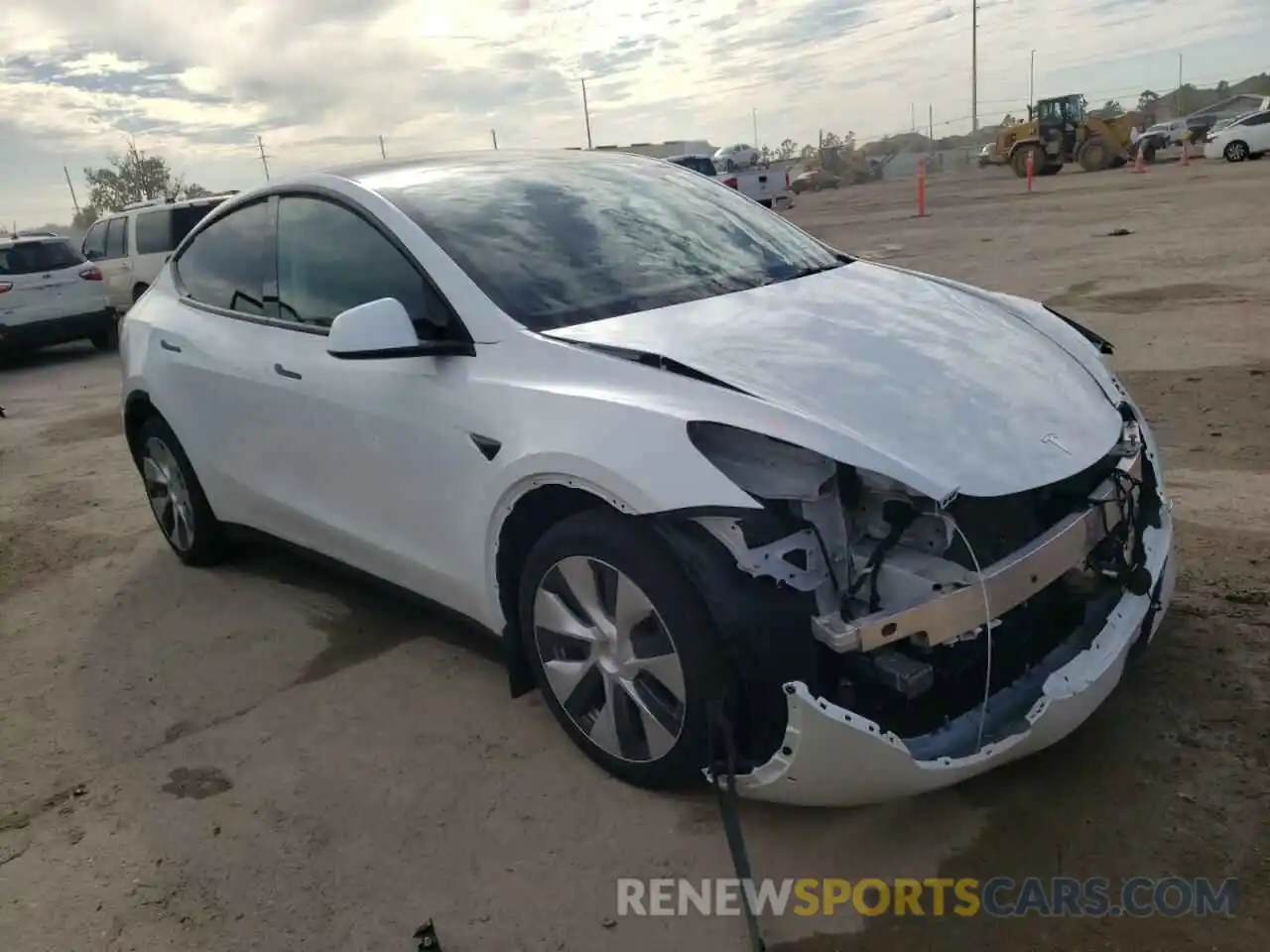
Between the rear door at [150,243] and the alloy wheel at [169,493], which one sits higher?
the rear door at [150,243]

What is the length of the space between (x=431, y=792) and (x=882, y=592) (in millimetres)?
1438

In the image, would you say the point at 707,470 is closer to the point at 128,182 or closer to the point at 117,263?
the point at 117,263

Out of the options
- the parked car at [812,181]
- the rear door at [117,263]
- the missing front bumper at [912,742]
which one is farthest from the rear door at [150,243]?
the parked car at [812,181]

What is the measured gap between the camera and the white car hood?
2.44 metres

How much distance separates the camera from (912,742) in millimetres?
2346

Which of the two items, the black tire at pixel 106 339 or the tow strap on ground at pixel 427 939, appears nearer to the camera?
the tow strap on ground at pixel 427 939

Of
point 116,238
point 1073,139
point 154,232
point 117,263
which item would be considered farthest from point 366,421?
point 1073,139

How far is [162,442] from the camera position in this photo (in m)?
4.76

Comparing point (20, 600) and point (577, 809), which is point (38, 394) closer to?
point (20, 600)

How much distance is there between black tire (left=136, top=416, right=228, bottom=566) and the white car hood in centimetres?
243

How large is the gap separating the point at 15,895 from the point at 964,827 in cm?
247

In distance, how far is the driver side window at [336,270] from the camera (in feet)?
10.6

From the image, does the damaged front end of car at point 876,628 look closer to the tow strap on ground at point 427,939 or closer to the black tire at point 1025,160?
the tow strap on ground at point 427,939

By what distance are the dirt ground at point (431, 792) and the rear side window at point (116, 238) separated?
10290mm
